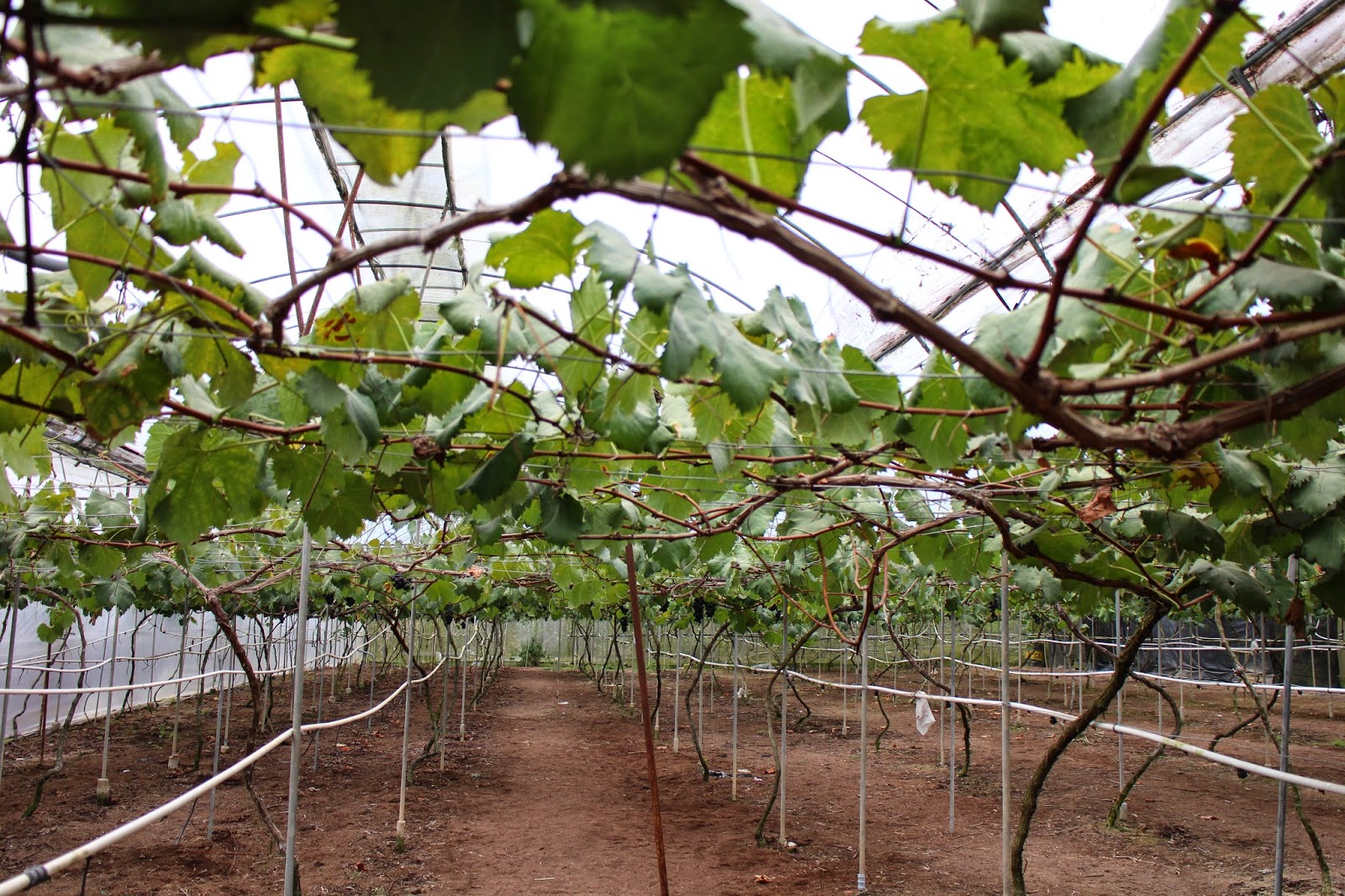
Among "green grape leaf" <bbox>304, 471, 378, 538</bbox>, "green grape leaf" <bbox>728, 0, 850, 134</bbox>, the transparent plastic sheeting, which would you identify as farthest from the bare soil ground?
"green grape leaf" <bbox>728, 0, 850, 134</bbox>

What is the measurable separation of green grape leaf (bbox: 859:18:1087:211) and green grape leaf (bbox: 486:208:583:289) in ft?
1.56

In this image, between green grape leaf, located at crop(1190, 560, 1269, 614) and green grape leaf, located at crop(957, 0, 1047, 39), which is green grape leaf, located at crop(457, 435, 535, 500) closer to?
green grape leaf, located at crop(957, 0, 1047, 39)

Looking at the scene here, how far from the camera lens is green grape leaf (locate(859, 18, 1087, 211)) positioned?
3.00ft

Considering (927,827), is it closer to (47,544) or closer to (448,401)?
(47,544)

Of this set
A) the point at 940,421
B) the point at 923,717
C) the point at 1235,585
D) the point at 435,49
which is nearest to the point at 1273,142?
the point at 940,421

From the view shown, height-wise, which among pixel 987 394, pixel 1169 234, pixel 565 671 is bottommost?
pixel 565 671

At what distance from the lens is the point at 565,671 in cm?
2709

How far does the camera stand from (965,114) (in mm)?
984

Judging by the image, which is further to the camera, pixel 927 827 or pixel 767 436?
pixel 927 827

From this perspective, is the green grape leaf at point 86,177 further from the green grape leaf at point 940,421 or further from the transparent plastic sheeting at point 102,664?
the transparent plastic sheeting at point 102,664

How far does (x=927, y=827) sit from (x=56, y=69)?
28.1 feet

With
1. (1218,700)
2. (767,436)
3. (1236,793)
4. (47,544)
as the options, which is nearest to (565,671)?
(1218,700)

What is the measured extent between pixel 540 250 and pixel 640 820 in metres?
7.90

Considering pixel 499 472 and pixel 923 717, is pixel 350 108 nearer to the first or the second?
pixel 499 472
